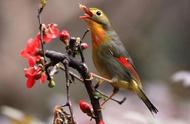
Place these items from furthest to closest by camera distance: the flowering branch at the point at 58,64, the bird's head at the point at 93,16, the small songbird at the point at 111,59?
the small songbird at the point at 111,59 → the bird's head at the point at 93,16 → the flowering branch at the point at 58,64

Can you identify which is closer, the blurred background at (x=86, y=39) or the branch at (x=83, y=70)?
the branch at (x=83, y=70)

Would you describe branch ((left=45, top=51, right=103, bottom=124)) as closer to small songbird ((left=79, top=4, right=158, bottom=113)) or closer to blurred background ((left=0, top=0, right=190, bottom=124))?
small songbird ((left=79, top=4, right=158, bottom=113))

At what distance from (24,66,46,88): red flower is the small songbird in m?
0.56

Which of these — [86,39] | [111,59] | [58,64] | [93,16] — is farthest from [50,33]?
[86,39]

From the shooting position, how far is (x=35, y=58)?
1831 mm

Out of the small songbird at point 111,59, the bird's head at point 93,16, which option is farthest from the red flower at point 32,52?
the small songbird at point 111,59

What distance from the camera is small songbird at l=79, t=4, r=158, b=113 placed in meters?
2.46

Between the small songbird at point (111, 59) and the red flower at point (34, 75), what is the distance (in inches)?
22.1

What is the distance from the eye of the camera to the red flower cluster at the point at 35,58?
1.81 m

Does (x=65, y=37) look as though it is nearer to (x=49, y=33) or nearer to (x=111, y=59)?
(x=49, y=33)

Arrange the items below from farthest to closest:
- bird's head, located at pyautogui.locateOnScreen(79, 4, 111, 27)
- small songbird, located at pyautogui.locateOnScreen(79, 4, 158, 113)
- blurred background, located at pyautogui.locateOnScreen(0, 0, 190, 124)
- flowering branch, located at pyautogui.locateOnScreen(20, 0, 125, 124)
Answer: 1. blurred background, located at pyautogui.locateOnScreen(0, 0, 190, 124)
2. small songbird, located at pyautogui.locateOnScreen(79, 4, 158, 113)
3. bird's head, located at pyautogui.locateOnScreen(79, 4, 111, 27)
4. flowering branch, located at pyautogui.locateOnScreen(20, 0, 125, 124)

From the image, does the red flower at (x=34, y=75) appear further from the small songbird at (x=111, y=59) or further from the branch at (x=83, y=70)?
the small songbird at (x=111, y=59)

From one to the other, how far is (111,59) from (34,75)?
0.86 metres

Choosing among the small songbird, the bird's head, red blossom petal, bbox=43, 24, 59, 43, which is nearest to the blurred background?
the small songbird
